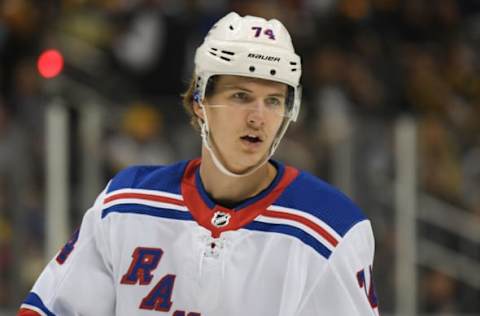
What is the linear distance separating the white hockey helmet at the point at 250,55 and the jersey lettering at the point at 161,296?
49 centimetres

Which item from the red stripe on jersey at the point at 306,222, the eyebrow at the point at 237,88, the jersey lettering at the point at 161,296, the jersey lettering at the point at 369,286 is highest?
the eyebrow at the point at 237,88

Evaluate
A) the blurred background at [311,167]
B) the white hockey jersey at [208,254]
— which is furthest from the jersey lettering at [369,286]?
the blurred background at [311,167]

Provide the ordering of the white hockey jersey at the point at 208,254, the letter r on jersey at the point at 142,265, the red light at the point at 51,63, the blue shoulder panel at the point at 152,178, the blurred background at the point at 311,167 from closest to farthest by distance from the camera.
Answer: the white hockey jersey at the point at 208,254 → the letter r on jersey at the point at 142,265 → the blue shoulder panel at the point at 152,178 → the red light at the point at 51,63 → the blurred background at the point at 311,167

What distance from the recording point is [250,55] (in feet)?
9.36

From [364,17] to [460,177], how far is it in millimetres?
2228

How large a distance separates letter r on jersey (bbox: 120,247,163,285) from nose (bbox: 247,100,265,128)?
0.42m

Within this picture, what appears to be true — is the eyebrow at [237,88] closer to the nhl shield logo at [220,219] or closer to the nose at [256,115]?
the nose at [256,115]

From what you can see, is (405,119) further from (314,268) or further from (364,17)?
(314,268)

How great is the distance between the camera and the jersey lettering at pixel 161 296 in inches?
113

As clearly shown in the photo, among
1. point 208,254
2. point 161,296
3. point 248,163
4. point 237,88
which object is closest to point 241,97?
point 237,88

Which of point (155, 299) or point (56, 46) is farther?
point (56, 46)

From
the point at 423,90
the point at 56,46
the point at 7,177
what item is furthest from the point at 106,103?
the point at 423,90

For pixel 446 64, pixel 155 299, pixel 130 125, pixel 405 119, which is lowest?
pixel 155 299

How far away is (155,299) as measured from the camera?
2887 mm
